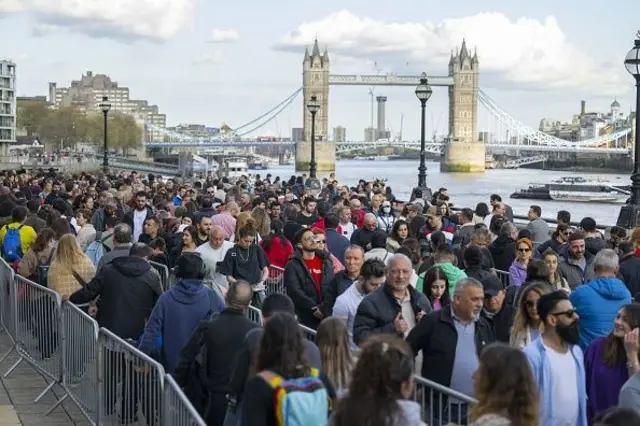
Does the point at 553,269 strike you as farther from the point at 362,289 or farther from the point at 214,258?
the point at 214,258

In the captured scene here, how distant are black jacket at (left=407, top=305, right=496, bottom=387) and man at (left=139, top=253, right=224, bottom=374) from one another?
1.57m

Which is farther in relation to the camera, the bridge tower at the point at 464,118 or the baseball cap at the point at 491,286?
the bridge tower at the point at 464,118

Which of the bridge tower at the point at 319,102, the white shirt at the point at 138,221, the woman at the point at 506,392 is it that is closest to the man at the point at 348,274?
the woman at the point at 506,392

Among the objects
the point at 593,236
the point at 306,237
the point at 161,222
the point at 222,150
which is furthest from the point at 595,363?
the point at 222,150

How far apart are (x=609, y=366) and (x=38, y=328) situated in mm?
5326

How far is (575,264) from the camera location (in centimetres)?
1058

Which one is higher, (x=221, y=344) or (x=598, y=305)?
(x=598, y=305)

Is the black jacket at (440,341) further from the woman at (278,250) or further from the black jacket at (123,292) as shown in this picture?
the woman at (278,250)

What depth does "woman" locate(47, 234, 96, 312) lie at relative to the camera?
9531mm

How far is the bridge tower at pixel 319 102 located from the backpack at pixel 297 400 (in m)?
142

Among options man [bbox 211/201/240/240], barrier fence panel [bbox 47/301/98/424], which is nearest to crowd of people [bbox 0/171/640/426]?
barrier fence panel [bbox 47/301/98/424]

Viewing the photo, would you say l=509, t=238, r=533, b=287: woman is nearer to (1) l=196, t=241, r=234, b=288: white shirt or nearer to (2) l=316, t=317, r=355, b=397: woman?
(1) l=196, t=241, r=234, b=288: white shirt

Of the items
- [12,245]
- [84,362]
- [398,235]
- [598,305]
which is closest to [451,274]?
[598,305]

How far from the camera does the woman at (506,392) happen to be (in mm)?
4457
